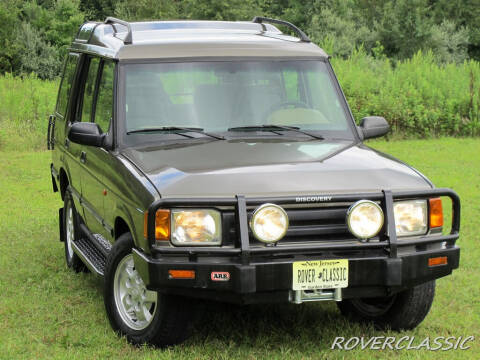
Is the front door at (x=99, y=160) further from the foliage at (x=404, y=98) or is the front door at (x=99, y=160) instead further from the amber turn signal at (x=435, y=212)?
the foliage at (x=404, y=98)

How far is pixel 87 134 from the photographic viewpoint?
237 inches

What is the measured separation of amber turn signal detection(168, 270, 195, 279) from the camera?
16.2 ft

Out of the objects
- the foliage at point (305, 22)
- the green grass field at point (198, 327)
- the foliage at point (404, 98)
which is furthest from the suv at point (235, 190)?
the foliage at point (305, 22)

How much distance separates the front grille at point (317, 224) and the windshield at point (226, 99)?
1312 millimetres

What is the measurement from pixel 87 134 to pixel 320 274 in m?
2.04

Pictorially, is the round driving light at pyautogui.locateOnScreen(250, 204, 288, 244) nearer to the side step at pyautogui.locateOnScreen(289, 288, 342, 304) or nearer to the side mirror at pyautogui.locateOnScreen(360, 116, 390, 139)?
the side step at pyautogui.locateOnScreen(289, 288, 342, 304)

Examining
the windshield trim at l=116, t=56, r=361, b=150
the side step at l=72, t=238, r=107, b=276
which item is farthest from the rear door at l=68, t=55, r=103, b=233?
the windshield trim at l=116, t=56, r=361, b=150

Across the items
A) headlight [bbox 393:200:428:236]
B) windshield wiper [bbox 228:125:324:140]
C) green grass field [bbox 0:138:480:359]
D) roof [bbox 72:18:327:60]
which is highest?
roof [bbox 72:18:327:60]

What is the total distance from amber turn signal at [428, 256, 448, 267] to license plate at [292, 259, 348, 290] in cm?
59

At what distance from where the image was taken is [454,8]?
62312 mm

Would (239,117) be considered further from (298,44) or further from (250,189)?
(250,189)

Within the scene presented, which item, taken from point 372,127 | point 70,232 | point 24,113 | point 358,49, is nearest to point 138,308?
point 372,127

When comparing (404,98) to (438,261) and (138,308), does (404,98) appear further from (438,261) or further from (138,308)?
(138,308)

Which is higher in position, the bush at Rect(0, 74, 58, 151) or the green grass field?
the green grass field
